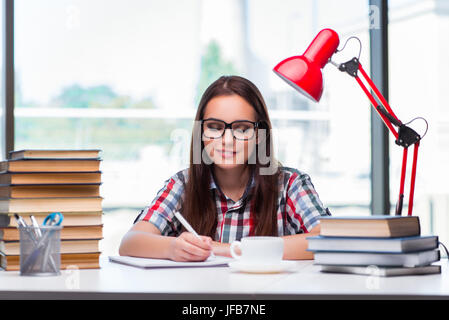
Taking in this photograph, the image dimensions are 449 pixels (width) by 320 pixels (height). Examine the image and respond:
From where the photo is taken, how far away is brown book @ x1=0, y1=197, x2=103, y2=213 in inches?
48.0

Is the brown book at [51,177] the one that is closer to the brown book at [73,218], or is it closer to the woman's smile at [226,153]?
the brown book at [73,218]

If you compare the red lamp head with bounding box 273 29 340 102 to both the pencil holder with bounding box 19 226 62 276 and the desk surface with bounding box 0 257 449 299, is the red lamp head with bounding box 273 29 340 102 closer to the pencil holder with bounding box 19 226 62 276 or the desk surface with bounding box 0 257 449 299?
the desk surface with bounding box 0 257 449 299

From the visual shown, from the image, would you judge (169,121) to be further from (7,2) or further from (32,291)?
(32,291)

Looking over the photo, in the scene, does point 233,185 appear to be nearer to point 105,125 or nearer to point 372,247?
point 372,247

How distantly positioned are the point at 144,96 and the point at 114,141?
0.52 meters

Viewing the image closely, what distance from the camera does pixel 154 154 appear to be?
5.77m

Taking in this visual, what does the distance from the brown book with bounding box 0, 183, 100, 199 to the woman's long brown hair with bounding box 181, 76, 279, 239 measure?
0.49 metres

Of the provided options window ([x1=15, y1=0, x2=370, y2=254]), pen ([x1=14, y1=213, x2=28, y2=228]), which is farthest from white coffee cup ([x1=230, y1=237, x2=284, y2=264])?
window ([x1=15, y1=0, x2=370, y2=254])

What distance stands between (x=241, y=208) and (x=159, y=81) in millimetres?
4010

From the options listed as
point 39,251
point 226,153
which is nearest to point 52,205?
point 39,251

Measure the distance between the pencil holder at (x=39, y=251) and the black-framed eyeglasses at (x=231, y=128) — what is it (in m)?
0.63

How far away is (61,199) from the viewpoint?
4.07ft
